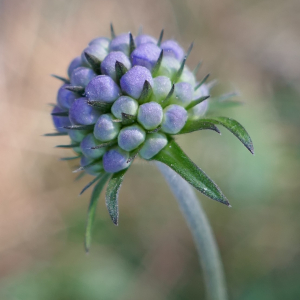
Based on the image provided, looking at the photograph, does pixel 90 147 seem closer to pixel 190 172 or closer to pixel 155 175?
pixel 190 172

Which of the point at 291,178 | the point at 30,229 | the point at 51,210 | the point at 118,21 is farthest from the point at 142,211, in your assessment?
the point at 118,21

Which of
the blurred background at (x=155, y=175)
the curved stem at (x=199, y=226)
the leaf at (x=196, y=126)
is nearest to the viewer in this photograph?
the leaf at (x=196, y=126)

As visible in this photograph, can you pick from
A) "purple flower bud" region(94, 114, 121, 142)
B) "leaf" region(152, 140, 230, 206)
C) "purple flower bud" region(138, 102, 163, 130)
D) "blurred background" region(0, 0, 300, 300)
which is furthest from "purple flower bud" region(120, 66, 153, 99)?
"blurred background" region(0, 0, 300, 300)

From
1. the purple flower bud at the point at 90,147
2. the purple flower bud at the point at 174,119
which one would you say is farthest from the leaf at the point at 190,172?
the purple flower bud at the point at 90,147

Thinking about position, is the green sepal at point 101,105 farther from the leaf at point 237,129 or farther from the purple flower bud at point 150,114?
the leaf at point 237,129

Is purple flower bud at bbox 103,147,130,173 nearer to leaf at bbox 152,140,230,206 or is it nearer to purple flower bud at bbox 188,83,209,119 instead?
leaf at bbox 152,140,230,206

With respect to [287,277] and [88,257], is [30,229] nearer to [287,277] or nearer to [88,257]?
[88,257]
